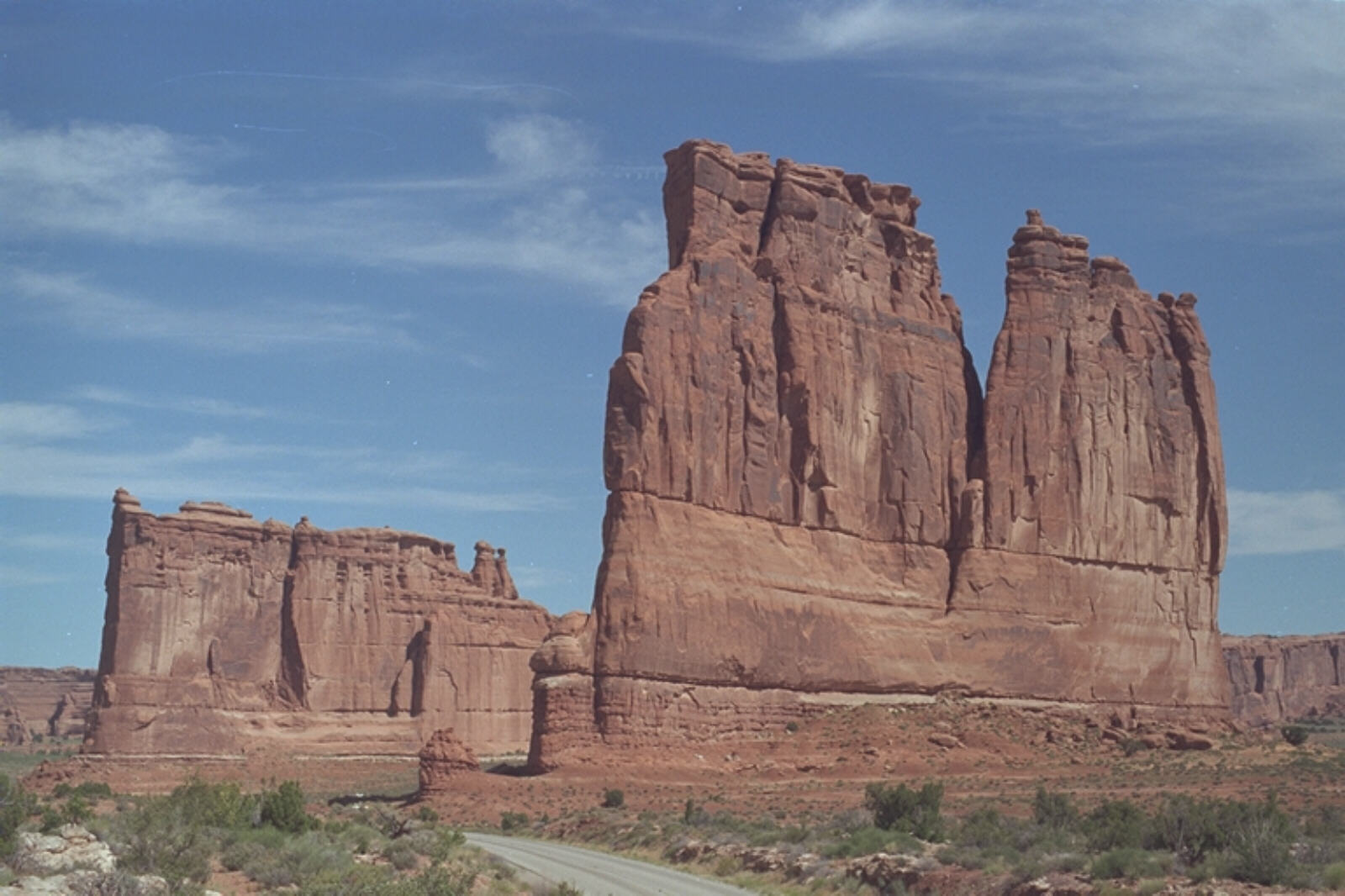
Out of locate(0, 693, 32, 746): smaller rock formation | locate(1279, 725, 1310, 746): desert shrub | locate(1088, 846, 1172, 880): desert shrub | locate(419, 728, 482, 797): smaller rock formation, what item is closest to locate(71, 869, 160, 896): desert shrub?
locate(1088, 846, 1172, 880): desert shrub

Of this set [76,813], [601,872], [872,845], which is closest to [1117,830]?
[872,845]

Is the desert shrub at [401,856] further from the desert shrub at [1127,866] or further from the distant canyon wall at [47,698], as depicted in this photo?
the distant canyon wall at [47,698]

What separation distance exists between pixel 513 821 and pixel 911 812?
14.1 metres

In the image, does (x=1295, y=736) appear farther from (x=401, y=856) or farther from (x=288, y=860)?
(x=288, y=860)

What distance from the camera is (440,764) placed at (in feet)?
167

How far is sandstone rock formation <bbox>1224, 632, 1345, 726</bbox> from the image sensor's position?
152250 millimetres

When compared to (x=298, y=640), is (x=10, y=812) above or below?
below

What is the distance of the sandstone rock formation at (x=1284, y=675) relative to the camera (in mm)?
152250

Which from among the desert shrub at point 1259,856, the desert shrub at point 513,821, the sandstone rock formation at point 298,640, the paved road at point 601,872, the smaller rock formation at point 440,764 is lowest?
the paved road at point 601,872

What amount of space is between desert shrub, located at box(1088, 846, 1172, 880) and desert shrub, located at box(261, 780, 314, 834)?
46.6 feet

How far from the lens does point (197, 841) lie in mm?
23016

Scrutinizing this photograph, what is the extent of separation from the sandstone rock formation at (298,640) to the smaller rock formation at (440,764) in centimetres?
3963

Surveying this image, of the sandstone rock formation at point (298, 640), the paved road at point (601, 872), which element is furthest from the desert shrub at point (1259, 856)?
the sandstone rock formation at point (298, 640)

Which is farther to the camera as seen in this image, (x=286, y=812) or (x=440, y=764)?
(x=440, y=764)
